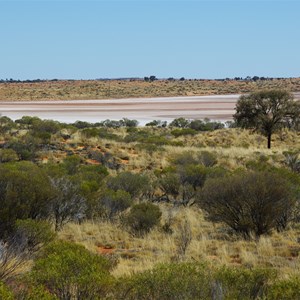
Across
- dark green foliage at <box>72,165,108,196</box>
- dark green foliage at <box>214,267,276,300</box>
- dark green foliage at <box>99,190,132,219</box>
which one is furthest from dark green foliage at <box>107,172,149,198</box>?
dark green foliage at <box>214,267,276,300</box>

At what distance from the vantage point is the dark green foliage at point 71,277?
5.53 metres

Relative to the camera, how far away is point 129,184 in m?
16.2

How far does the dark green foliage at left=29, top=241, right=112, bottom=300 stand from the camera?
5527 millimetres

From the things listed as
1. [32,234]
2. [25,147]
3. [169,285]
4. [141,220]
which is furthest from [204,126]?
[169,285]

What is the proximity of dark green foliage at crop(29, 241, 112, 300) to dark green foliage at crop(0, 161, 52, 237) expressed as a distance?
11.8 feet

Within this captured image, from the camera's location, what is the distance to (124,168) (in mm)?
22312

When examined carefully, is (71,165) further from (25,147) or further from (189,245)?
(189,245)

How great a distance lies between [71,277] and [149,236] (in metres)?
5.34

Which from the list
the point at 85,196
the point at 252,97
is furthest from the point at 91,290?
the point at 252,97

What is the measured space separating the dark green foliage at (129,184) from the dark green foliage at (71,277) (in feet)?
32.9

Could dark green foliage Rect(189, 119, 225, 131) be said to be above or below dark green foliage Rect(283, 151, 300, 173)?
below

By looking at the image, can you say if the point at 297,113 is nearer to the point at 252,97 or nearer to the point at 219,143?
the point at 252,97

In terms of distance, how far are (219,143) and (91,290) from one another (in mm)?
30550

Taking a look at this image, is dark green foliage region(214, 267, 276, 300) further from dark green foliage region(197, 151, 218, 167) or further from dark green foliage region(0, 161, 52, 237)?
dark green foliage region(197, 151, 218, 167)
